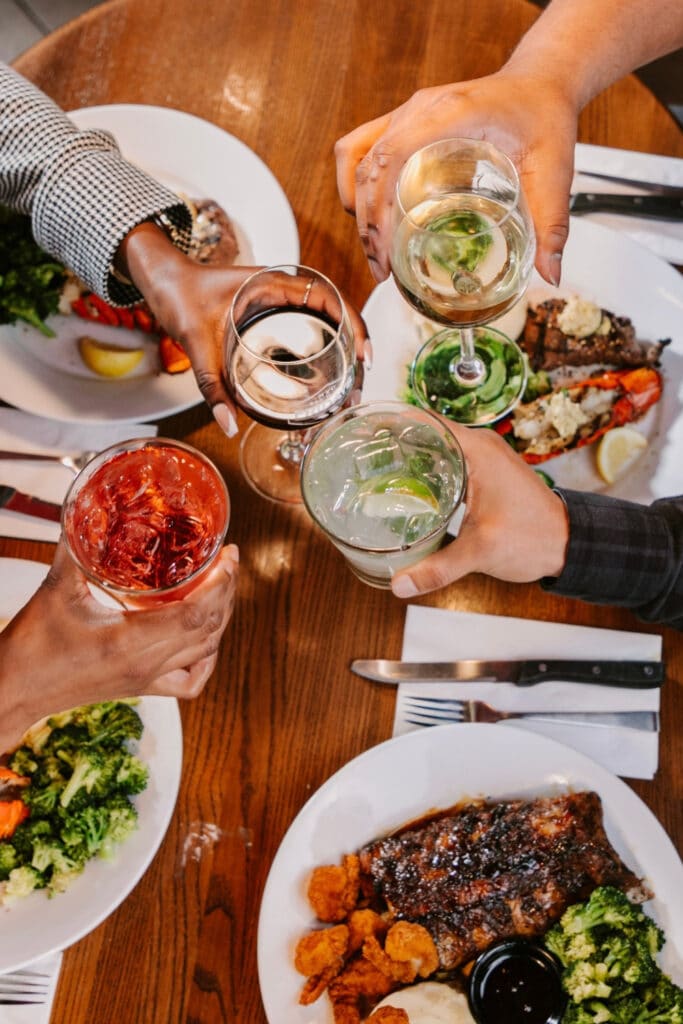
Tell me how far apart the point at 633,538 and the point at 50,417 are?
129cm

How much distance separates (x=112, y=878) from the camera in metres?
1.70

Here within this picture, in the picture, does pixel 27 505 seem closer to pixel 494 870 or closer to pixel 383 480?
pixel 383 480

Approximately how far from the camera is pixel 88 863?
1.72 m

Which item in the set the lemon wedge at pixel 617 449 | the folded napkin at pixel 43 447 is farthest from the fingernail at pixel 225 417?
the lemon wedge at pixel 617 449

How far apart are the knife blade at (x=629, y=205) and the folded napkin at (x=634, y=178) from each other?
15 mm

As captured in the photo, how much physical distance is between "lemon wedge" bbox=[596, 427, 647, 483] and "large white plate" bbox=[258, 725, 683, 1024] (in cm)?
60

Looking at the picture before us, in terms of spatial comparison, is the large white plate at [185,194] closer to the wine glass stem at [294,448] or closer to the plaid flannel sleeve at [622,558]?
the wine glass stem at [294,448]

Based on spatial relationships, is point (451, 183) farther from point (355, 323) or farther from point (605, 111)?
point (605, 111)

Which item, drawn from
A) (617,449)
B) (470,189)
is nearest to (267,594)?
(617,449)

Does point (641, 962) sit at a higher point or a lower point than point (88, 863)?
higher

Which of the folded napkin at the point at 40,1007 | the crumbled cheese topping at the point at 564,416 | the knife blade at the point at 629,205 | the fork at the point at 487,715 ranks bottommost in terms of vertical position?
the folded napkin at the point at 40,1007

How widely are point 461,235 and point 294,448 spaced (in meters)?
0.62

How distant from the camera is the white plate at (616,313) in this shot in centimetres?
193

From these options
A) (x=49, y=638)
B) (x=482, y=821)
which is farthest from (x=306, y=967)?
(x=49, y=638)
